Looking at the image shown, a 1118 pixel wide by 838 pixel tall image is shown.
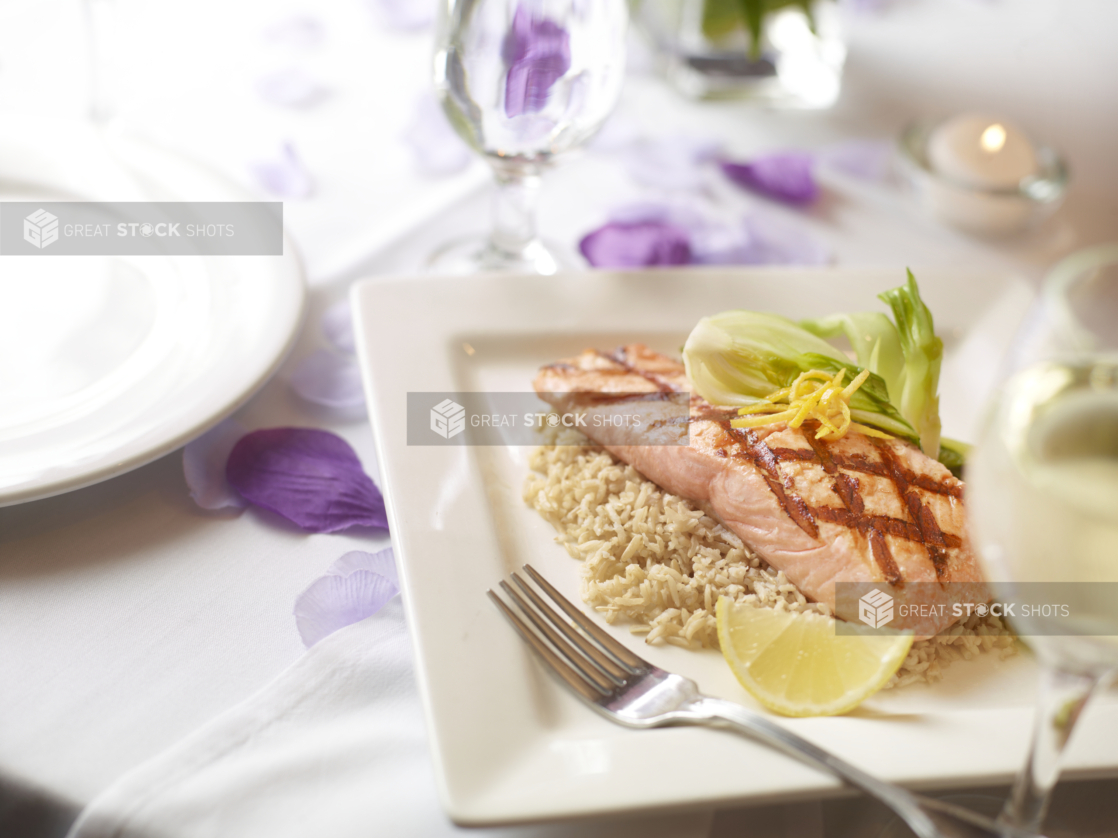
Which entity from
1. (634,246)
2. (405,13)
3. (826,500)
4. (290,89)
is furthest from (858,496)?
(405,13)

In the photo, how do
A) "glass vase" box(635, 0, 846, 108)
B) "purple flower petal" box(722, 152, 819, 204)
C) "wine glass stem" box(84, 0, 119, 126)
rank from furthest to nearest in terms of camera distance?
"glass vase" box(635, 0, 846, 108)
"purple flower petal" box(722, 152, 819, 204)
"wine glass stem" box(84, 0, 119, 126)

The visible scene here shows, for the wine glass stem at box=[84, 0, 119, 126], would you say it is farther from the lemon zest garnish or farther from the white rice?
the lemon zest garnish

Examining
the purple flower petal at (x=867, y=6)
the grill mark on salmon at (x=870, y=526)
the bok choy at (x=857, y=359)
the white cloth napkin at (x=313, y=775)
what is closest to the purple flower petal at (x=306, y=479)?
the white cloth napkin at (x=313, y=775)

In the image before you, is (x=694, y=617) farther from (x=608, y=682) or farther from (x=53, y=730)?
(x=53, y=730)

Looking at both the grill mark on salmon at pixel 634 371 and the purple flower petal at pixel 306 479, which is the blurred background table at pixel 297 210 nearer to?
the purple flower petal at pixel 306 479

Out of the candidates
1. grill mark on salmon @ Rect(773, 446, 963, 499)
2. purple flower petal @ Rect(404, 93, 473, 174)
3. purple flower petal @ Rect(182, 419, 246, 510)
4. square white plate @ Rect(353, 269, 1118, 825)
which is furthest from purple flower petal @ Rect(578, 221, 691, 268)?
purple flower petal @ Rect(182, 419, 246, 510)

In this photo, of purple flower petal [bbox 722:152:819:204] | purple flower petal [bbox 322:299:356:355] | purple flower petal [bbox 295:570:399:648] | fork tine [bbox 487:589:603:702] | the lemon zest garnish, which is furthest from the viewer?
purple flower petal [bbox 722:152:819:204]
